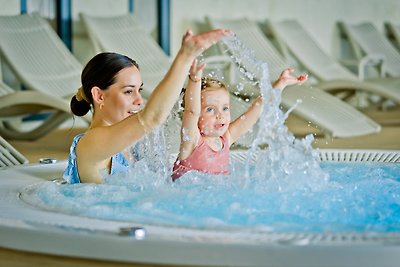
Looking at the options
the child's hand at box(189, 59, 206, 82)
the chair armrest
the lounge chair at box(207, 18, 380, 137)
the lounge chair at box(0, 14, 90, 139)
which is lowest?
the chair armrest

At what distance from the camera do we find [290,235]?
2455mm

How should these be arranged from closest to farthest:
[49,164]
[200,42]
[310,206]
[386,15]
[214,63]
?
1. [200,42]
2. [310,206]
3. [49,164]
4. [214,63]
5. [386,15]

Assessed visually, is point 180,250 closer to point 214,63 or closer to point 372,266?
point 372,266

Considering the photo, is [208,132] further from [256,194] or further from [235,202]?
[235,202]

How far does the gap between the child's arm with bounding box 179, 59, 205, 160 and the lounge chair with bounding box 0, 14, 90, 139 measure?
307 cm

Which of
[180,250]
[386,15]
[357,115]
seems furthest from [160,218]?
[386,15]

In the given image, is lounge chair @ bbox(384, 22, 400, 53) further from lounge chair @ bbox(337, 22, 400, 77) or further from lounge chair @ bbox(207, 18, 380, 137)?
lounge chair @ bbox(207, 18, 380, 137)

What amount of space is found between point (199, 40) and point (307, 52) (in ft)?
25.6

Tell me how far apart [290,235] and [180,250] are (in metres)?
0.30

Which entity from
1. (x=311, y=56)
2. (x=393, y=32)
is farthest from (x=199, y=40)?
(x=393, y=32)

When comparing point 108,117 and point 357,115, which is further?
point 357,115

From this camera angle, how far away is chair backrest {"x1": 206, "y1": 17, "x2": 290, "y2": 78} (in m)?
9.32

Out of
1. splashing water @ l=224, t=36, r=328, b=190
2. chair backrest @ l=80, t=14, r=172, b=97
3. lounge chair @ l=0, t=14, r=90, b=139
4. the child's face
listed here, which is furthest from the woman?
chair backrest @ l=80, t=14, r=172, b=97

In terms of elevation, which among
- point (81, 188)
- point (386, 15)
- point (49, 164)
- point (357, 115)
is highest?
point (81, 188)
